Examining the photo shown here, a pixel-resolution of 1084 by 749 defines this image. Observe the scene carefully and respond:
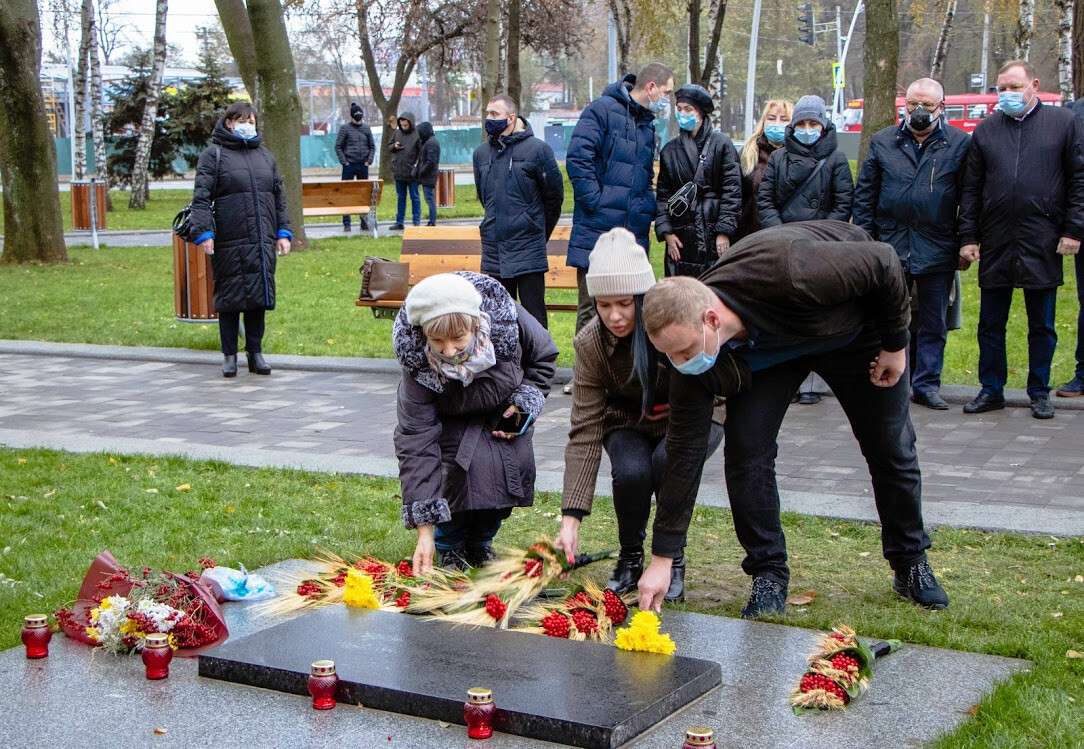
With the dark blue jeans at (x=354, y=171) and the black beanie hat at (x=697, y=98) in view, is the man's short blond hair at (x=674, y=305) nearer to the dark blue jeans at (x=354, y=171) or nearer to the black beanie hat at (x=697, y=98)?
the black beanie hat at (x=697, y=98)

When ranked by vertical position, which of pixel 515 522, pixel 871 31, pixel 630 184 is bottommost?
pixel 515 522

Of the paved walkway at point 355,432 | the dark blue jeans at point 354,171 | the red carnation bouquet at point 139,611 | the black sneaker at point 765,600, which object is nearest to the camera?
the red carnation bouquet at point 139,611

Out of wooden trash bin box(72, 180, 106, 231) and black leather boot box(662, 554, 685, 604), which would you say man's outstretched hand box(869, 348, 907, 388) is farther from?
wooden trash bin box(72, 180, 106, 231)

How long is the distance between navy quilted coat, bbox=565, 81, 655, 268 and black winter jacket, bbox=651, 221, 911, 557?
Answer: 449 centimetres

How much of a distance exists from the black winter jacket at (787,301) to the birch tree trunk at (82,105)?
24409 mm

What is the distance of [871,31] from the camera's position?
43.6 ft

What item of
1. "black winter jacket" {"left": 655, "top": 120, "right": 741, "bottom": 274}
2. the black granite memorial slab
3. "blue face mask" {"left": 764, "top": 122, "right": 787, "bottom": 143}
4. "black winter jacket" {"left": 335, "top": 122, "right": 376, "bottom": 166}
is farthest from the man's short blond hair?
"black winter jacket" {"left": 335, "top": 122, "right": 376, "bottom": 166}

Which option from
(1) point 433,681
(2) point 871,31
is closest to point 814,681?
(1) point 433,681

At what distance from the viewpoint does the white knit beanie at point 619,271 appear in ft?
14.7

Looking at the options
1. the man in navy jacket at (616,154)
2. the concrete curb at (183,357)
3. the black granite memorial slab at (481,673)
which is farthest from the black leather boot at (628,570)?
the concrete curb at (183,357)

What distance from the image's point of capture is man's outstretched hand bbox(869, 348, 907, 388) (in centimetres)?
450

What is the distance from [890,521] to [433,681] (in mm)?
1852

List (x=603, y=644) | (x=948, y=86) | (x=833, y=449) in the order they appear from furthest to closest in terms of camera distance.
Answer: (x=948, y=86) → (x=833, y=449) → (x=603, y=644)

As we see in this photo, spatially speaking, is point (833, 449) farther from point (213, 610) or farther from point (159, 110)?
point (159, 110)
